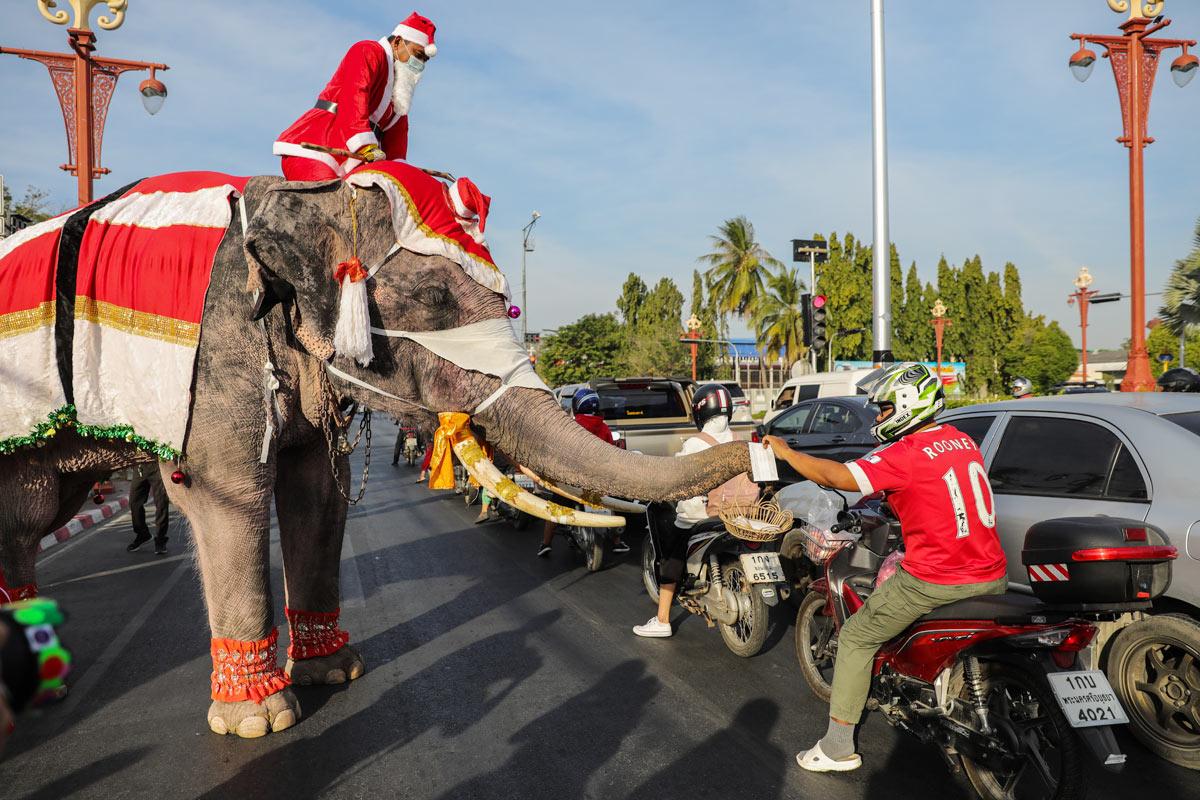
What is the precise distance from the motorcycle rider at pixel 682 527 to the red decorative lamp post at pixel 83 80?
1063 cm

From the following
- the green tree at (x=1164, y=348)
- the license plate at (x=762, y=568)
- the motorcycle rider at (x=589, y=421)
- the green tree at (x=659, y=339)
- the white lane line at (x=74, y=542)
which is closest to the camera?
the license plate at (x=762, y=568)

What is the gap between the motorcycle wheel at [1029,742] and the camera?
325cm

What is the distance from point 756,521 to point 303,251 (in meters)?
2.75

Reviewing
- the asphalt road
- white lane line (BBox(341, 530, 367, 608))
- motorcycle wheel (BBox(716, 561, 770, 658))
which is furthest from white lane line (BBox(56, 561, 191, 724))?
motorcycle wheel (BBox(716, 561, 770, 658))

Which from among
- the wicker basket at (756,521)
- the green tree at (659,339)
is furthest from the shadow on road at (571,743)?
the green tree at (659,339)

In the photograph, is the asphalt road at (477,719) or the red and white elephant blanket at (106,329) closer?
the asphalt road at (477,719)

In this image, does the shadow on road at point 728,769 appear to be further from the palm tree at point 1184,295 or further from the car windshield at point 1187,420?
the palm tree at point 1184,295

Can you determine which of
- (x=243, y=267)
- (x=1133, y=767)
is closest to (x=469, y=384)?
(x=243, y=267)

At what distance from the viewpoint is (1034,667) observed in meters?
3.36

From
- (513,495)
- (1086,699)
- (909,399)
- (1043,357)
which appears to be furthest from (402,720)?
(1043,357)

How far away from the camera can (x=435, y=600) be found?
732 cm

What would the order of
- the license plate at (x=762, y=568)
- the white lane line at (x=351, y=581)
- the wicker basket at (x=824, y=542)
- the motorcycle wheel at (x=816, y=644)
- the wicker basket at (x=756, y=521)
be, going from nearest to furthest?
1. the wicker basket at (x=756, y=521)
2. the motorcycle wheel at (x=816, y=644)
3. the wicker basket at (x=824, y=542)
4. the license plate at (x=762, y=568)
5. the white lane line at (x=351, y=581)

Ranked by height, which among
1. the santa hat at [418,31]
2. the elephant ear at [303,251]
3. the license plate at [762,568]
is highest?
the santa hat at [418,31]

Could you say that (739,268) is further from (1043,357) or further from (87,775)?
(87,775)
